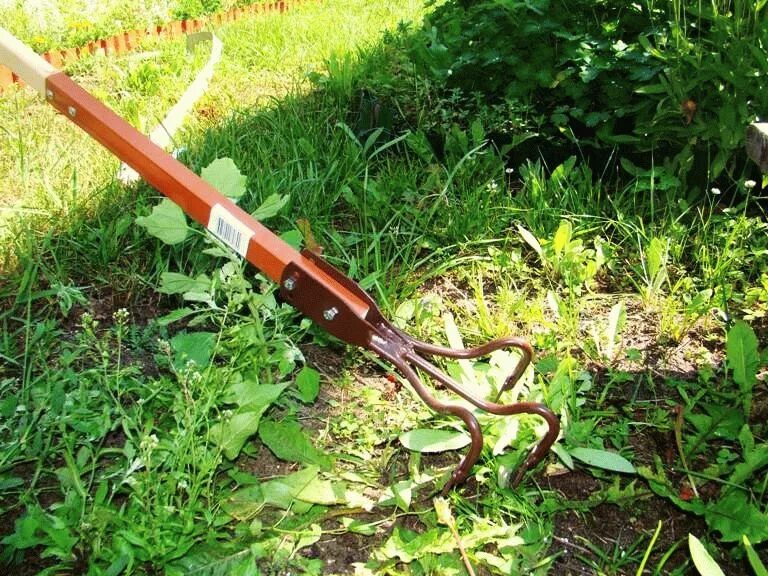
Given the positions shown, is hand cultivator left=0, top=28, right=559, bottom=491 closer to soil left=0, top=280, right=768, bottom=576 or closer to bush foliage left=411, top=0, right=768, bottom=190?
soil left=0, top=280, right=768, bottom=576

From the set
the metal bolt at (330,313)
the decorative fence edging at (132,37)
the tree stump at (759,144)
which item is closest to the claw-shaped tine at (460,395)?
the metal bolt at (330,313)

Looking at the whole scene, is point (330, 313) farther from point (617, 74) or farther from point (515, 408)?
point (617, 74)

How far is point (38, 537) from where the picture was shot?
1.46 m

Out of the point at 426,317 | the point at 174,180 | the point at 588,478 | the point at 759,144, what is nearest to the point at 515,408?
the point at 588,478

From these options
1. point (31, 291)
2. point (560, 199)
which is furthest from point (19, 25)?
point (560, 199)

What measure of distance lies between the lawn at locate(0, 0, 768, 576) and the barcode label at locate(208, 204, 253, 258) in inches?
7.2

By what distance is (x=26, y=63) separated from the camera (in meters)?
1.99

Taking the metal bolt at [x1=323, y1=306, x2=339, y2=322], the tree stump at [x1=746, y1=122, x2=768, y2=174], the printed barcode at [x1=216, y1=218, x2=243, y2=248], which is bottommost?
the metal bolt at [x1=323, y1=306, x2=339, y2=322]

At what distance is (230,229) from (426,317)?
74 cm

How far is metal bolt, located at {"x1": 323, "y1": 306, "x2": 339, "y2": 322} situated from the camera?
5.17ft

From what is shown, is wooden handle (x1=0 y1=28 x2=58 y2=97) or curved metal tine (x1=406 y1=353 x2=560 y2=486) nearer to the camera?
curved metal tine (x1=406 y1=353 x2=560 y2=486)

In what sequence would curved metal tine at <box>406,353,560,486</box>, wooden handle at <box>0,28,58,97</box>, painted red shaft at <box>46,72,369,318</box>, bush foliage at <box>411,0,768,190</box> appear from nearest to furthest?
curved metal tine at <box>406,353,560,486</box>, painted red shaft at <box>46,72,369,318</box>, wooden handle at <box>0,28,58,97</box>, bush foliage at <box>411,0,768,190</box>

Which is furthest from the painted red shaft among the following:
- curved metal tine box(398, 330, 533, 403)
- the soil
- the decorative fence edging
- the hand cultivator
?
the decorative fence edging

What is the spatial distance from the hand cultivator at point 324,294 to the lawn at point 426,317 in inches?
6.9
